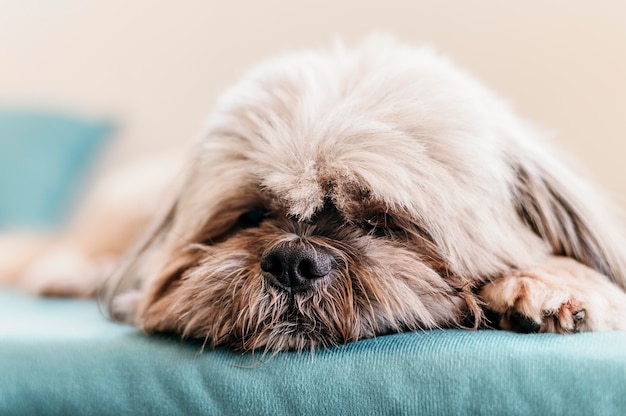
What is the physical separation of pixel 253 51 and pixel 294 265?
1955 mm

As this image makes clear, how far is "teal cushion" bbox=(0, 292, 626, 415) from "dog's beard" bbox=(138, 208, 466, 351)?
39 millimetres

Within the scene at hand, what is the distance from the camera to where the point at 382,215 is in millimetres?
1312

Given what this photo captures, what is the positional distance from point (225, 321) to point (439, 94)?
25.2 inches

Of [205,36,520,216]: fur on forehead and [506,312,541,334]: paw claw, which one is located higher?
[205,36,520,216]: fur on forehead

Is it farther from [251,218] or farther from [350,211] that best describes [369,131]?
[251,218]

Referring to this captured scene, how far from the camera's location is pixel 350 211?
4.27 feet

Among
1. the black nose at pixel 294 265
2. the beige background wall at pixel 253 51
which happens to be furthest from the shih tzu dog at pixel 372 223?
the beige background wall at pixel 253 51

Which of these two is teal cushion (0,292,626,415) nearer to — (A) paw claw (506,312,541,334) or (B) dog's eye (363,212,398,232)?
(A) paw claw (506,312,541,334)

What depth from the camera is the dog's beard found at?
1164 mm

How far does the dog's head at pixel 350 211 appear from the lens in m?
1.19

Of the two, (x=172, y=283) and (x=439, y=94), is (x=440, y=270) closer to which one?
(x=439, y=94)

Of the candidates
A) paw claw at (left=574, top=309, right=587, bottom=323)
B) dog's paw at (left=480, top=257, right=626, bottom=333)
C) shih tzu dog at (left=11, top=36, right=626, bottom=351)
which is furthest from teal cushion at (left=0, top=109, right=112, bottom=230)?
paw claw at (left=574, top=309, right=587, bottom=323)

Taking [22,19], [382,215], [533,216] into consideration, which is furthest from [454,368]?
[22,19]

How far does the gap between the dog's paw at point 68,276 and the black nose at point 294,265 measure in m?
1.06
